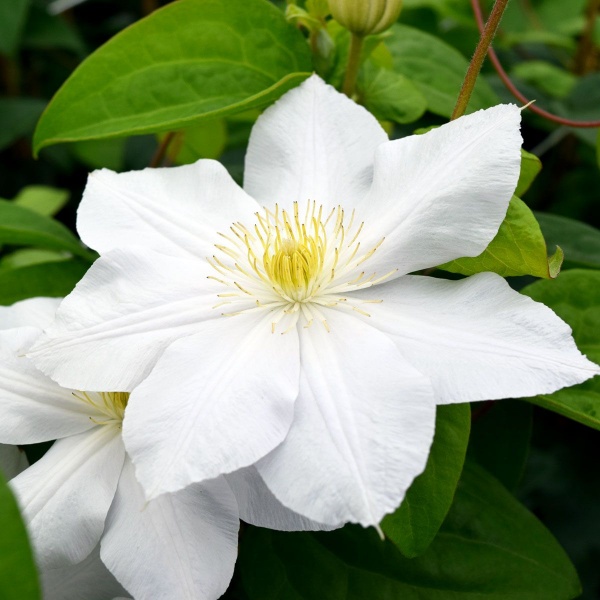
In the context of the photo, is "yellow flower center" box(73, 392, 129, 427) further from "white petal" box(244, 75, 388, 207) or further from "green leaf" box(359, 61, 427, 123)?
"green leaf" box(359, 61, 427, 123)

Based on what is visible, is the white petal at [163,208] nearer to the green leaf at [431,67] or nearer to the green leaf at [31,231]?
the green leaf at [31,231]

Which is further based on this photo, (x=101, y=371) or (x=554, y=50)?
(x=554, y=50)

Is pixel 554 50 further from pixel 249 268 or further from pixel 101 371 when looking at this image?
pixel 101 371

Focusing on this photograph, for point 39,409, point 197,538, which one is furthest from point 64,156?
point 197,538

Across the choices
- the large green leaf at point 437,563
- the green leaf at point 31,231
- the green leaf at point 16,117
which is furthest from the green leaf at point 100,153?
the large green leaf at point 437,563

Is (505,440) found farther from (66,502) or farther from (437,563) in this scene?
(66,502)
